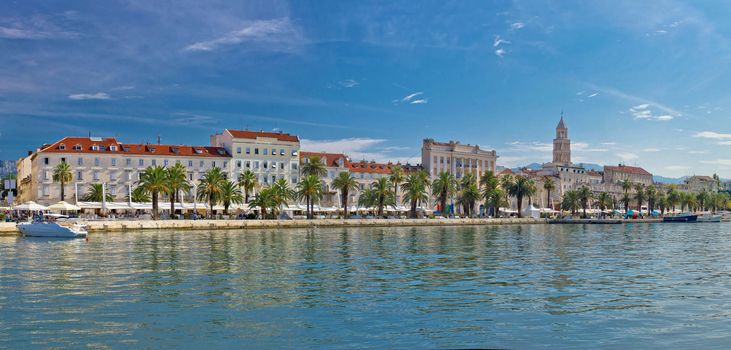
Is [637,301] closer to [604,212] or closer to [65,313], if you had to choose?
[65,313]

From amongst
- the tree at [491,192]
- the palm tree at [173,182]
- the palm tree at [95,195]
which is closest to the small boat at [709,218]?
the tree at [491,192]

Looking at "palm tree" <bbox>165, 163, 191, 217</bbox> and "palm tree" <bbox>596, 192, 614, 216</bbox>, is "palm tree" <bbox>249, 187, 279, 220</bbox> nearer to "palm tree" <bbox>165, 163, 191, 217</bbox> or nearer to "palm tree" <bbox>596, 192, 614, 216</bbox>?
"palm tree" <bbox>165, 163, 191, 217</bbox>

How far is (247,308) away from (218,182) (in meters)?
71.3

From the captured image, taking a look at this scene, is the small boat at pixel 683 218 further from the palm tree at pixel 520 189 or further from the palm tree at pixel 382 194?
the palm tree at pixel 382 194

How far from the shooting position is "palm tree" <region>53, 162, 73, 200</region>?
9350 centimetres

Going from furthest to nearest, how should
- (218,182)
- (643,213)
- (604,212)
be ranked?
(643,213) < (604,212) < (218,182)

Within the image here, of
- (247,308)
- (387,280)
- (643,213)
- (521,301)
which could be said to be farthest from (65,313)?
(643,213)

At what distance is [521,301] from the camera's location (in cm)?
2253

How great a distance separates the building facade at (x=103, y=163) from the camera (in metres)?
97.8

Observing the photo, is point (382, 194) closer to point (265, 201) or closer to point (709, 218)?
point (265, 201)

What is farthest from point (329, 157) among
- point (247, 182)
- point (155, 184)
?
point (155, 184)

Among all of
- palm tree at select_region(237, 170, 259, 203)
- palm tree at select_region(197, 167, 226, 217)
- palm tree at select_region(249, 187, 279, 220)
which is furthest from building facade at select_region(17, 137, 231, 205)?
palm tree at select_region(249, 187, 279, 220)

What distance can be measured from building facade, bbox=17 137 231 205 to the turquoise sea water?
64691 mm

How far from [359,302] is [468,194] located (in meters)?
99.1
